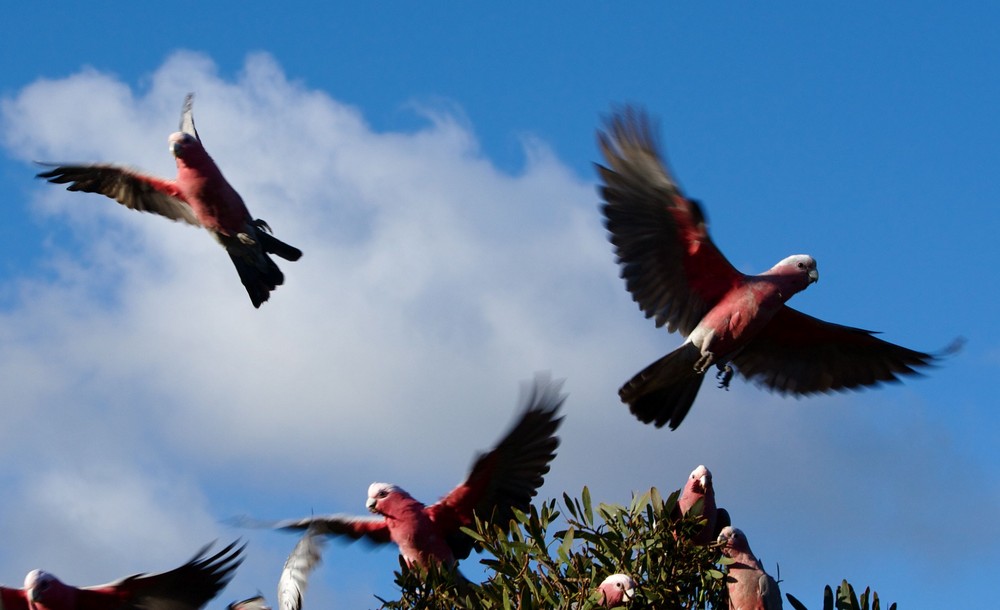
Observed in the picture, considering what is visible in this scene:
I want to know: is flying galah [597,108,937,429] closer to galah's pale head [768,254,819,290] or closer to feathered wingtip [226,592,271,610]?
galah's pale head [768,254,819,290]

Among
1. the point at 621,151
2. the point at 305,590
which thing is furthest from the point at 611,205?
the point at 305,590

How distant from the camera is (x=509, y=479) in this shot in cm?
944

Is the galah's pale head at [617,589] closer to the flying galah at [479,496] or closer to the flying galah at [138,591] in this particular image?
the flying galah at [479,496]

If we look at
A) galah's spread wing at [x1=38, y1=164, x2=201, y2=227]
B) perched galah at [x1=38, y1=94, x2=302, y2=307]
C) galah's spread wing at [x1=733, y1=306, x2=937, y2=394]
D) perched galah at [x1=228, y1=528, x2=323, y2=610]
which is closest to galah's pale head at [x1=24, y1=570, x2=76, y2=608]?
perched galah at [x1=228, y1=528, x2=323, y2=610]

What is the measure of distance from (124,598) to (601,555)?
192 inches

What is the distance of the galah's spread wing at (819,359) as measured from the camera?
1088 cm

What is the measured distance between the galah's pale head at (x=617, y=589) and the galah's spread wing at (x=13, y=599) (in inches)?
206

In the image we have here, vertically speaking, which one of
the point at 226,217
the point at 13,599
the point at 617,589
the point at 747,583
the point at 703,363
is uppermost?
the point at 226,217

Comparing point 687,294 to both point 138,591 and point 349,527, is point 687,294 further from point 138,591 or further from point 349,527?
point 138,591

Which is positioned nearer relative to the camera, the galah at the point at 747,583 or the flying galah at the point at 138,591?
the galah at the point at 747,583

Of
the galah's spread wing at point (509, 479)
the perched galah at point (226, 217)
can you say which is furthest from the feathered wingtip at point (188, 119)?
the galah's spread wing at point (509, 479)

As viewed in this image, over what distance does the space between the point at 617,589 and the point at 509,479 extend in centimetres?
322

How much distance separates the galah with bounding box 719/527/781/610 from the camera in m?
7.68

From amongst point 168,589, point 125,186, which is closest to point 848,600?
point 168,589
